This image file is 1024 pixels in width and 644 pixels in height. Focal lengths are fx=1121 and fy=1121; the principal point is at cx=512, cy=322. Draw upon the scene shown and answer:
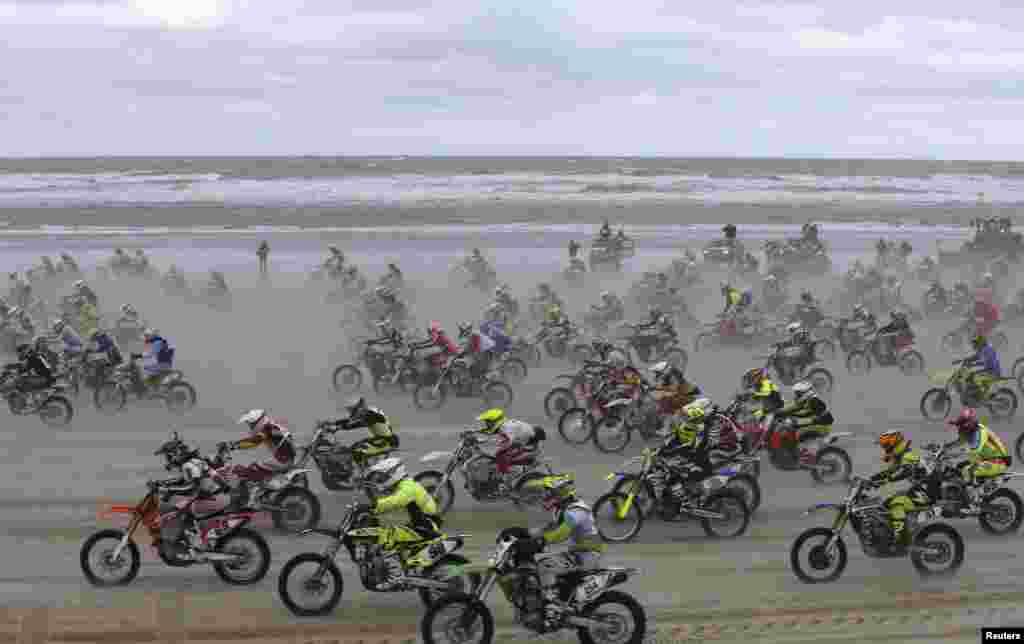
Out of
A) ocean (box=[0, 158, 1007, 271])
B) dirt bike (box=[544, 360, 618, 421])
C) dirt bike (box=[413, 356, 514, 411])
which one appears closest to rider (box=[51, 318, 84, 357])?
dirt bike (box=[413, 356, 514, 411])

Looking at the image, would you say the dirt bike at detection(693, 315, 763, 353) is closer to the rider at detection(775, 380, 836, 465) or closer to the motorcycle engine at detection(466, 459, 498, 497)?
the rider at detection(775, 380, 836, 465)

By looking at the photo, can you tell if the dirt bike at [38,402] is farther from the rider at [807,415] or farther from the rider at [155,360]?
the rider at [807,415]

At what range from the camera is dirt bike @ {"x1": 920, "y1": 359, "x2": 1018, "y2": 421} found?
18.1 m

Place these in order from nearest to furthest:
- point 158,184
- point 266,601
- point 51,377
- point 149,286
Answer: point 266,601, point 51,377, point 149,286, point 158,184

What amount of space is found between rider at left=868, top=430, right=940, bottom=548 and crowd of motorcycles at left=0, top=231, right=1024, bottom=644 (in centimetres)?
11

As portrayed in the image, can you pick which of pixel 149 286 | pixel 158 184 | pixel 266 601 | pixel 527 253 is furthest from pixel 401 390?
pixel 158 184

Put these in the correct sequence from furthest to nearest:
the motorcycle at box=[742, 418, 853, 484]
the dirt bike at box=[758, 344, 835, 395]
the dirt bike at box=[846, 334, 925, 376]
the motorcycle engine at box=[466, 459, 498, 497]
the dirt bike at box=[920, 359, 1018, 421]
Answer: the dirt bike at box=[846, 334, 925, 376]
the dirt bike at box=[758, 344, 835, 395]
the dirt bike at box=[920, 359, 1018, 421]
the motorcycle at box=[742, 418, 853, 484]
the motorcycle engine at box=[466, 459, 498, 497]

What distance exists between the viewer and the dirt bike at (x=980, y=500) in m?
12.5

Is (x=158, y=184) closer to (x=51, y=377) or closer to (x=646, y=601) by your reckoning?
(x=51, y=377)

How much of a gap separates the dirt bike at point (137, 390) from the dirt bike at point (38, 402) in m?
0.87

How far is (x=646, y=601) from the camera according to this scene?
1077 centimetres

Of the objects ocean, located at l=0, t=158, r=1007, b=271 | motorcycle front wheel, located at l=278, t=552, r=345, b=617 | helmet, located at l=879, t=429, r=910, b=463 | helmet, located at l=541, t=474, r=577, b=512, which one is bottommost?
motorcycle front wheel, located at l=278, t=552, r=345, b=617

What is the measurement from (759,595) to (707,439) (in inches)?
102

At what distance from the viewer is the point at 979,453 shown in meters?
12.8
